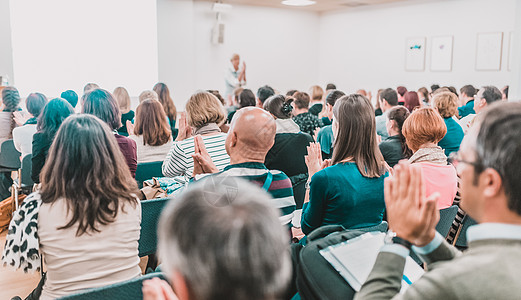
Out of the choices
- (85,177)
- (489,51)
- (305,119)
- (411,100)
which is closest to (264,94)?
(305,119)

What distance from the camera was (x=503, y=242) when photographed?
96cm

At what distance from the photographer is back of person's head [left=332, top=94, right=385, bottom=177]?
2.20 metres

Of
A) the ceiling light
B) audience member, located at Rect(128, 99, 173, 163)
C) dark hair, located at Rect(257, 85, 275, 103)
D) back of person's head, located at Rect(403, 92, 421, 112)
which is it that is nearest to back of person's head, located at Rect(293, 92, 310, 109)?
dark hair, located at Rect(257, 85, 275, 103)

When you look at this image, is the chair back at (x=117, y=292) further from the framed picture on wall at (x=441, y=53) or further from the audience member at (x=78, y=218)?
the framed picture on wall at (x=441, y=53)

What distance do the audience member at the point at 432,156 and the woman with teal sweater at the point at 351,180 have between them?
0.51 m

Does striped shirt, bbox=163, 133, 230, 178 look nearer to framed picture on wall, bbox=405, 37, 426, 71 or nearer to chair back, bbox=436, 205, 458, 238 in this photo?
chair back, bbox=436, 205, 458, 238

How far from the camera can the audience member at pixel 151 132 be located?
3549 millimetres

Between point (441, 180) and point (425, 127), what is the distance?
0.33m

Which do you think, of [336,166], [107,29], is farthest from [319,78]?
[336,166]

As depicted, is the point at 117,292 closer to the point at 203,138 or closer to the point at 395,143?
the point at 203,138

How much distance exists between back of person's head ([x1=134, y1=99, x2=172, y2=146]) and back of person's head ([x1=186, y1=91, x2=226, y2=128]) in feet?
1.34

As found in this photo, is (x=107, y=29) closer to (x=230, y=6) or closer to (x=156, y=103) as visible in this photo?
(x=230, y=6)

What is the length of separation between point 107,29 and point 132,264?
7.69 meters

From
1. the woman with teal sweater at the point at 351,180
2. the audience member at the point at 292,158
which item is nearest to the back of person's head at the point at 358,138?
the woman with teal sweater at the point at 351,180
